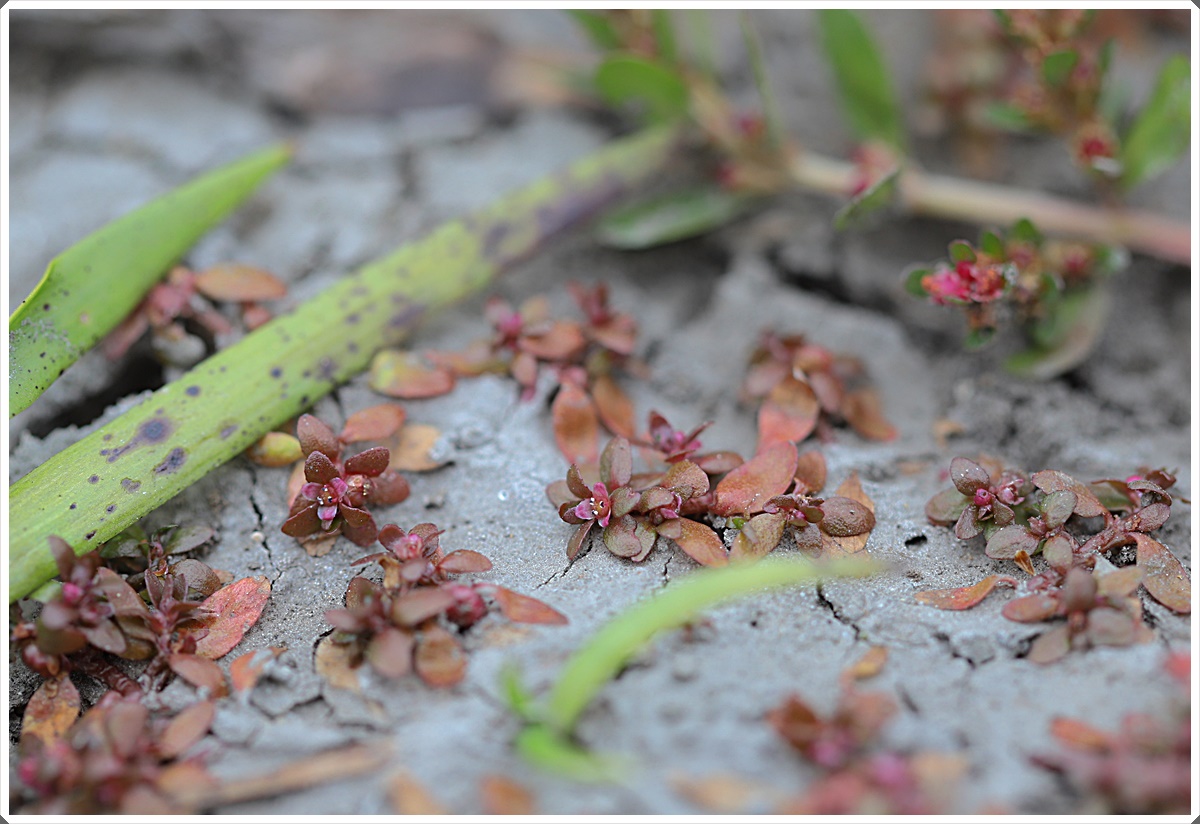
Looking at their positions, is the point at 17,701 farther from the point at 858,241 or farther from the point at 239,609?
the point at 858,241

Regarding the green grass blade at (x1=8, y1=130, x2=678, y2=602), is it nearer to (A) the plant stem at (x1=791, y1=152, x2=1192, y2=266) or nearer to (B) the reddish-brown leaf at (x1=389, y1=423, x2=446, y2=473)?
(B) the reddish-brown leaf at (x1=389, y1=423, x2=446, y2=473)

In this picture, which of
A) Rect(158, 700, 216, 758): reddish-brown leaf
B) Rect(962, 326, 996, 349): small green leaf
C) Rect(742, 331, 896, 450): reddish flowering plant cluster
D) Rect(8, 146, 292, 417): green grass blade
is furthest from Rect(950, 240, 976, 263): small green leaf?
Rect(158, 700, 216, 758): reddish-brown leaf

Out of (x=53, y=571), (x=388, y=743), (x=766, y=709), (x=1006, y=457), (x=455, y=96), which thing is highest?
(x=455, y=96)

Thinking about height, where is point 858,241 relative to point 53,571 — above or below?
below

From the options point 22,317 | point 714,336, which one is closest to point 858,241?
point 714,336

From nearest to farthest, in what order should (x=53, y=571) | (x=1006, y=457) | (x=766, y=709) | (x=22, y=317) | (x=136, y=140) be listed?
(x=766, y=709) < (x=53, y=571) < (x=22, y=317) < (x=1006, y=457) < (x=136, y=140)

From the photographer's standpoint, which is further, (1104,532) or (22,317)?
(22,317)

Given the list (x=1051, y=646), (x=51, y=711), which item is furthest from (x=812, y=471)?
(x=51, y=711)
